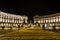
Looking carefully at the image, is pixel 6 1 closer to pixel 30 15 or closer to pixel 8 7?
pixel 8 7

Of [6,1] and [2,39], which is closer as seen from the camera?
[2,39]

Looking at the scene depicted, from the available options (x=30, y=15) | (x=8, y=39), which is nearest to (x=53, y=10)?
(x=30, y=15)

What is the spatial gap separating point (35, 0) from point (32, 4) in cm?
43

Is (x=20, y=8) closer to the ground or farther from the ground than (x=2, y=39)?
farther from the ground

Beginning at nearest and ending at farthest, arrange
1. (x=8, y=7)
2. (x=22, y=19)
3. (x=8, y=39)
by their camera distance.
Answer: (x=8, y=39) < (x=8, y=7) < (x=22, y=19)

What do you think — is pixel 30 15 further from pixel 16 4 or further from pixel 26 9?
pixel 16 4

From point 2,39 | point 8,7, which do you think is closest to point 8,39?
point 2,39

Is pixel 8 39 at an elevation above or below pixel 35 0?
below

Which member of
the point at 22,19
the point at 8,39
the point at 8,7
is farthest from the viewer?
the point at 22,19

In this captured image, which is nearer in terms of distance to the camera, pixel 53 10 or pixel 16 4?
pixel 53 10

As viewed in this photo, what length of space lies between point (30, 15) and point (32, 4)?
90cm

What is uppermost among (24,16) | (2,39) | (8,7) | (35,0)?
(35,0)

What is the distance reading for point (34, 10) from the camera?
998cm

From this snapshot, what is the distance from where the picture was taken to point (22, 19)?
31.3 feet
